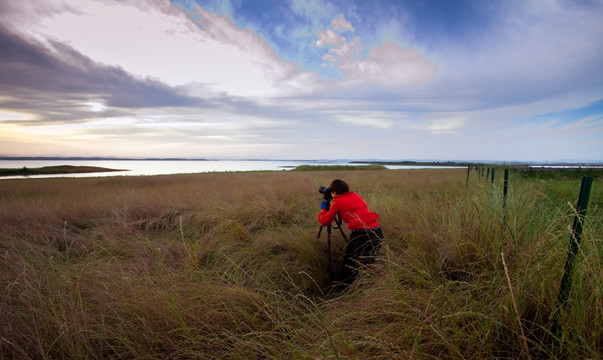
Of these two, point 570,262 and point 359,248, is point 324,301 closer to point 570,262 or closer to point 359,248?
point 359,248

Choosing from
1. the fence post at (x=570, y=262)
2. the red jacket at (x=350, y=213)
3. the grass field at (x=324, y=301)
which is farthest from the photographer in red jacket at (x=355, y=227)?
the fence post at (x=570, y=262)

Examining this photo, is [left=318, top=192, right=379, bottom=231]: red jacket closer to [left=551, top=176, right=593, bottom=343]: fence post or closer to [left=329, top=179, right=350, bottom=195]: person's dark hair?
[left=329, top=179, right=350, bottom=195]: person's dark hair

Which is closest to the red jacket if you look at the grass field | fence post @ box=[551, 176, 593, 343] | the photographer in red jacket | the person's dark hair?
the photographer in red jacket

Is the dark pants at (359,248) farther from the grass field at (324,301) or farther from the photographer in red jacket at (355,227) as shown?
the grass field at (324,301)

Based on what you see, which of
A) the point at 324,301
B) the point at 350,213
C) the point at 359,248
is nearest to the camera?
the point at 324,301

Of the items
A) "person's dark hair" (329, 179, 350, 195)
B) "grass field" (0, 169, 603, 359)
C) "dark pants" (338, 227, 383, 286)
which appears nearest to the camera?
"grass field" (0, 169, 603, 359)

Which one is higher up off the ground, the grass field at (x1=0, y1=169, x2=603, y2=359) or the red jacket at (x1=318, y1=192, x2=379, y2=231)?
the red jacket at (x1=318, y1=192, x2=379, y2=231)

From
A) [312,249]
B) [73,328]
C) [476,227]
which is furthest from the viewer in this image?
[312,249]

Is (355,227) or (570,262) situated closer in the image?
(570,262)

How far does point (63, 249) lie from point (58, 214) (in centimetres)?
292

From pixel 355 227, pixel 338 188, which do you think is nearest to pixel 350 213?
pixel 355 227

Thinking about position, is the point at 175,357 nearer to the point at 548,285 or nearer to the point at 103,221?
the point at 548,285

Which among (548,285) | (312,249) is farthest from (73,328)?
(548,285)

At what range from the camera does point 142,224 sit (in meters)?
6.57
